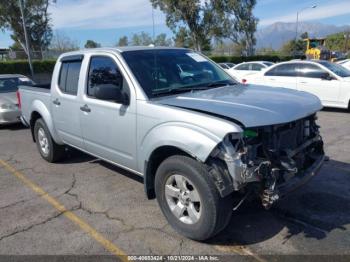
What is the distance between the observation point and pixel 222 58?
37.4 m

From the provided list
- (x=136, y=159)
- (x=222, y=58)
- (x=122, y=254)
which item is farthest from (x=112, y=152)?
(x=222, y=58)

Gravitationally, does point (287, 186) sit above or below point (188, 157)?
below

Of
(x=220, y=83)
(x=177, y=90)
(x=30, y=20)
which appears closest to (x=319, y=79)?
(x=220, y=83)

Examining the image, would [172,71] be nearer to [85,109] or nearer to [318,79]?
[85,109]

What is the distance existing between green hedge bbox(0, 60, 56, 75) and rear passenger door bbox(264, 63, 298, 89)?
62.4 ft

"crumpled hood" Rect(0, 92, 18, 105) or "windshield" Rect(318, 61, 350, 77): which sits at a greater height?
"windshield" Rect(318, 61, 350, 77)

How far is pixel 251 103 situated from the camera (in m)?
3.37

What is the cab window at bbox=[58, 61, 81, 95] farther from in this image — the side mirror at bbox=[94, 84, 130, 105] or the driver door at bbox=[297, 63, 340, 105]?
the driver door at bbox=[297, 63, 340, 105]

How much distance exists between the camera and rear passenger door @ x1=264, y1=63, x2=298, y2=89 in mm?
10984

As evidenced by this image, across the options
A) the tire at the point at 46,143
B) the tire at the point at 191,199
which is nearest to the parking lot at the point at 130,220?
the tire at the point at 191,199

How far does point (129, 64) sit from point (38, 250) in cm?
225

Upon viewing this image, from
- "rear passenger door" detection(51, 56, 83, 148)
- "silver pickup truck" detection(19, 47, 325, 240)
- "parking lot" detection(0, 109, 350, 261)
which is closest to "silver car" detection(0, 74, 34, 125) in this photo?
"parking lot" detection(0, 109, 350, 261)

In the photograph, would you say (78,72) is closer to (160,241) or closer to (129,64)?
(129,64)

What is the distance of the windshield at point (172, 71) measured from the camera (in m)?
3.96
